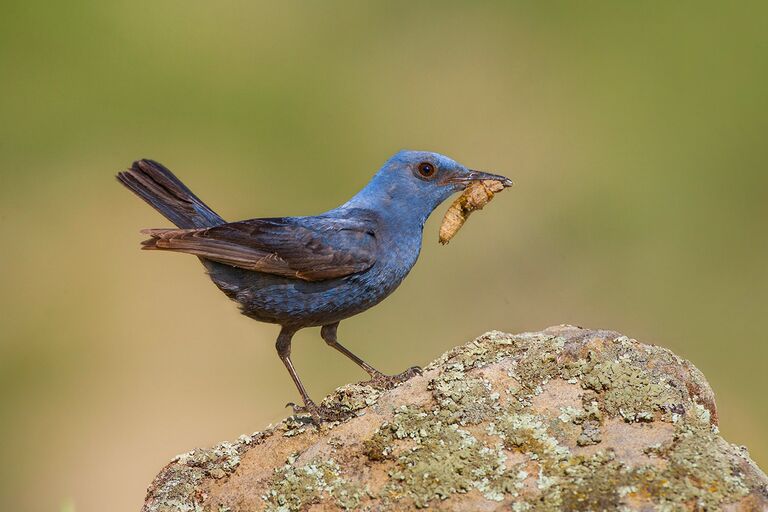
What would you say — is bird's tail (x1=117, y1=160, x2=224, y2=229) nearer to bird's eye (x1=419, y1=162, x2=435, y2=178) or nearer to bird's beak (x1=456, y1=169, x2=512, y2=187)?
bird's eye (x1=419, y1=162, x2=435, y2=178)

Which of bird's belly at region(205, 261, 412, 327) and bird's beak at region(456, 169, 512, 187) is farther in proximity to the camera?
bird's beak at region(456, 169, 512, 187)

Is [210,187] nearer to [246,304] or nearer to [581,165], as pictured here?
[581,165]

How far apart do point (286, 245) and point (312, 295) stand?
1.34 feet

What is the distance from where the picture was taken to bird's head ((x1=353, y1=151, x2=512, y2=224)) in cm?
682

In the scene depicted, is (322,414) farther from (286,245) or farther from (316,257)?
(286,245)

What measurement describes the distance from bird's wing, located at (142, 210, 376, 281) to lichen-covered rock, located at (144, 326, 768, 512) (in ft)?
3.13

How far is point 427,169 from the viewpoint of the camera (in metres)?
6.95

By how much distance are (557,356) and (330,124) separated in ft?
24.4

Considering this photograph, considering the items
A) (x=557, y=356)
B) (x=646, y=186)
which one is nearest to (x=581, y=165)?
(x=646, y=186)

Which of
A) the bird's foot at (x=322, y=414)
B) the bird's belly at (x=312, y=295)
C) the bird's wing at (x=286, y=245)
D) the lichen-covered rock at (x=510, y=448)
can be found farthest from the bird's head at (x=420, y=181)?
the bird's foot at (x=322, y=414)

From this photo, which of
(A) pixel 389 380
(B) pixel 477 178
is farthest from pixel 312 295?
(B) pixel 477 178

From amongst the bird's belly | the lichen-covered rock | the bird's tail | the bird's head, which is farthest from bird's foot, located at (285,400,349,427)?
the bird's tail

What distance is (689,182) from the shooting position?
1179 cm

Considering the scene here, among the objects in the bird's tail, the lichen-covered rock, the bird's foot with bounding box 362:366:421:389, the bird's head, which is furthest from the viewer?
the bird's tail
